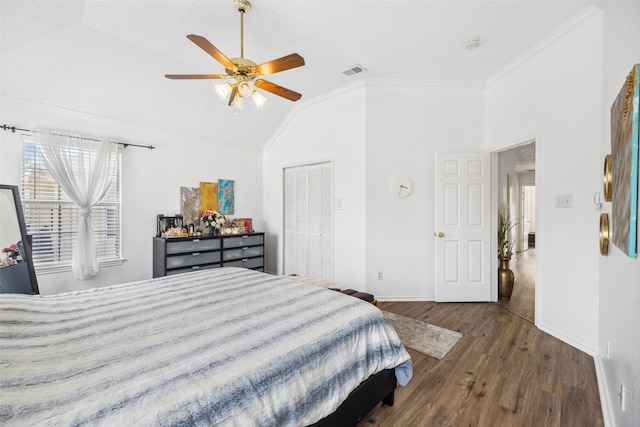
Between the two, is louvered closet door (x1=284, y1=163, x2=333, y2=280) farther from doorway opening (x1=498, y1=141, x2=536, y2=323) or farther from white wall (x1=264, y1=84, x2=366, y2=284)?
doorway opening (x1=498, y1=141, x2=536, y2=323)

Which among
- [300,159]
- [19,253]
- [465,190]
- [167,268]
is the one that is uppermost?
[300,159]

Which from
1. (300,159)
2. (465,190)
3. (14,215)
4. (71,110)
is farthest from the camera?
(300,159)

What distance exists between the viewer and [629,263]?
121 cm

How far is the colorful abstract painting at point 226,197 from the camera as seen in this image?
457 centimetres

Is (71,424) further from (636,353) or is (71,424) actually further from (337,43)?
(337,43)

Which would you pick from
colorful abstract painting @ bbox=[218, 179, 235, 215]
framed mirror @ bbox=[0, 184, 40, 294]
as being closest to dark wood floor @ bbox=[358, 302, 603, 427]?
framed mirror @ bbox=[0, 184, 40, 294]

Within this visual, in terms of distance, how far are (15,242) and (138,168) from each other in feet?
4.90

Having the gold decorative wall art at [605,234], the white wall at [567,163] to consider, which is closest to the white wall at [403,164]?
the white wall at [567,163]

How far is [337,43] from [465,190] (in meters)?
2.39

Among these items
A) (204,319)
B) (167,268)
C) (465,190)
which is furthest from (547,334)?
(167,268)

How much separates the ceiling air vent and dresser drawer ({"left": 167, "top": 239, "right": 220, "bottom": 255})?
299 cm

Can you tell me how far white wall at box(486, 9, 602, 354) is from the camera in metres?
2.36

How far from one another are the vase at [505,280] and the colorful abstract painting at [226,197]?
13.8 feet

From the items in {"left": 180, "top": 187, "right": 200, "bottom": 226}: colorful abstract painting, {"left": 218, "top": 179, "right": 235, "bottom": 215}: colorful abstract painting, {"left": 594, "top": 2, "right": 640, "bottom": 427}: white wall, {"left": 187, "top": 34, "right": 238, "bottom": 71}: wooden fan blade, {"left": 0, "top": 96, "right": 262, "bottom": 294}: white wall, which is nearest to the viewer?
{"left": 594, "top": 2, "right": 640, "bottom": 427}: white wall
